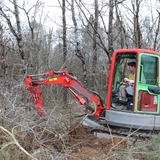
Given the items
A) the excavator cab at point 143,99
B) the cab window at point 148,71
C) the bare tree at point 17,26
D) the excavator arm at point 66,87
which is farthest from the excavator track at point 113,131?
the bare tree at point 17,26

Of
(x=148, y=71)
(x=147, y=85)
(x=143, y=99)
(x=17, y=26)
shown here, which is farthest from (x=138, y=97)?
(x=17, y=26)

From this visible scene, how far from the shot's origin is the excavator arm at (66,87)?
7.41 metres

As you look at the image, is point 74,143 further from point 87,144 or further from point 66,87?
point 66,87

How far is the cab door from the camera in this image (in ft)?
21.9

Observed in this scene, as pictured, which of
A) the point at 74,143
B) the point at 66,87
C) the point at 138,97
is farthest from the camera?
the point at 66,87

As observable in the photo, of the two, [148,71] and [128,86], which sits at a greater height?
[148,71]

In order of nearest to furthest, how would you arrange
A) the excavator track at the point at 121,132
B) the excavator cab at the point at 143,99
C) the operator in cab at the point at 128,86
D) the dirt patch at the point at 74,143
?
the dirt patch at the point at 74,143 < the excavator track at the point at 121,132 < the excavator cab at the point at 143,99 < the operator in cab at the point at 128,86

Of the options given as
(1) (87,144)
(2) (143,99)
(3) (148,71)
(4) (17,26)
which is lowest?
(1) (87,144)

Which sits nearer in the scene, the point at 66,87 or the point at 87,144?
the point at 87,144

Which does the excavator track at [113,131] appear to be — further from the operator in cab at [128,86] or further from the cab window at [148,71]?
the cab window at [148,71]

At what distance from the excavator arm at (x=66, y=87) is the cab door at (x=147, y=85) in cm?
114

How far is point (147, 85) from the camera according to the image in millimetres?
6746

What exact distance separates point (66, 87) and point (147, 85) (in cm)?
203

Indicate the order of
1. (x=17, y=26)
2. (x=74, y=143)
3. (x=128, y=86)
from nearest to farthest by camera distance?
(x=74, y=143), (x=128, y=86), (x=17, y=26)
